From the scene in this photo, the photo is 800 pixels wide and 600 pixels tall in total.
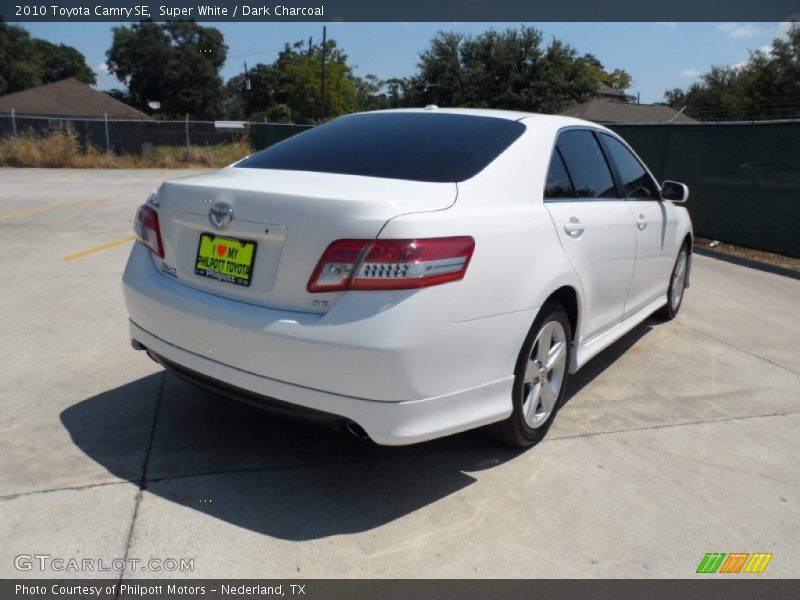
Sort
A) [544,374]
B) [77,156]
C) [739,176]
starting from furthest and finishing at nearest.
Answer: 1. [77,156]
2. [739,176]
3. [544,374]

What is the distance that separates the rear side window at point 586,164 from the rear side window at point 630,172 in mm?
208

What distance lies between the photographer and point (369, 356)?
2.44 m

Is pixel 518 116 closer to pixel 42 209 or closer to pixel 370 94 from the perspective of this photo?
pixel 42 209

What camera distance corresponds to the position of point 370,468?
3.14 metres

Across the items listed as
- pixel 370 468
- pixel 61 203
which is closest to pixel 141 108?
pixel 61 203

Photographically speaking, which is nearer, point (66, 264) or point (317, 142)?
point (317, 142)

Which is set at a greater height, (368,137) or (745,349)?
(368,137)

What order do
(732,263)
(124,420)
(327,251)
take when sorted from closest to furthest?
(327,251) → (124,420) → (732,263)

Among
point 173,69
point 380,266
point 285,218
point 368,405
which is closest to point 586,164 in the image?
point 380,266

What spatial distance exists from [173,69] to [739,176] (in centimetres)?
7259

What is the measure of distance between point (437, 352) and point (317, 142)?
1.65 meters

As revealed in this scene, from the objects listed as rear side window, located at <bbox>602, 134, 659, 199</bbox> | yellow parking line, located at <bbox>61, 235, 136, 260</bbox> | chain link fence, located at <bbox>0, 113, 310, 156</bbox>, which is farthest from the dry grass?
rear side window, located at <bbox>602, 134, 659, 199</bbox>
